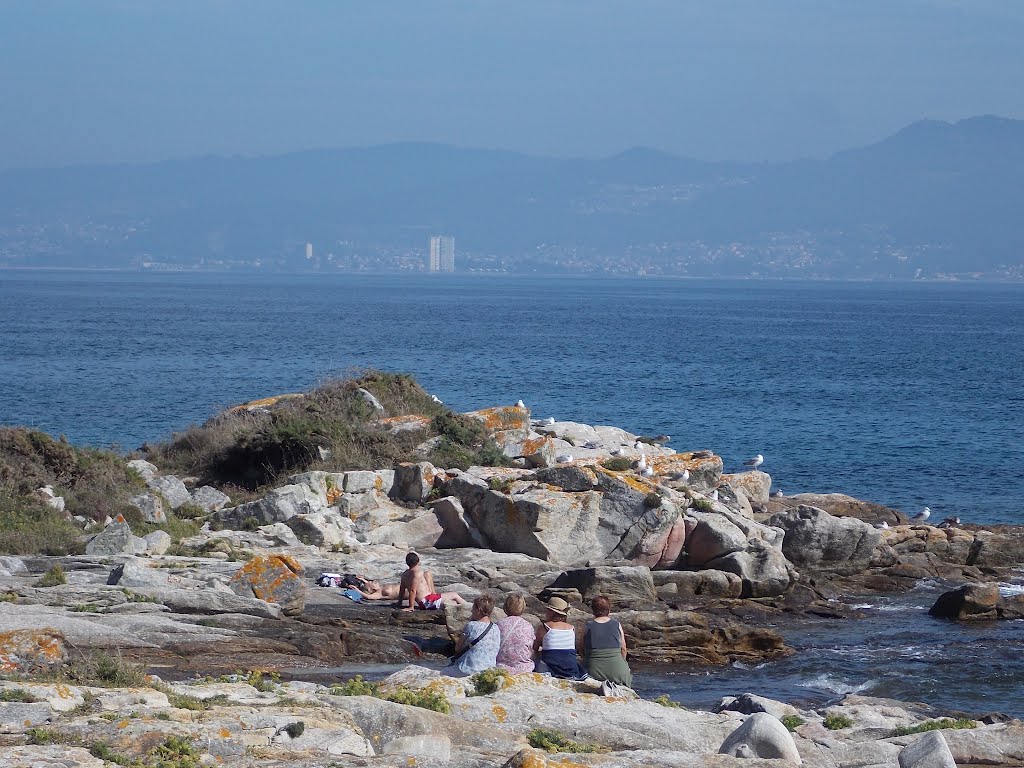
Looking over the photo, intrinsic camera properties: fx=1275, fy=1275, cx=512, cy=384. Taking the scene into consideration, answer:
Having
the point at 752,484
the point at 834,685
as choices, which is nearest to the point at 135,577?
the point at 834,685

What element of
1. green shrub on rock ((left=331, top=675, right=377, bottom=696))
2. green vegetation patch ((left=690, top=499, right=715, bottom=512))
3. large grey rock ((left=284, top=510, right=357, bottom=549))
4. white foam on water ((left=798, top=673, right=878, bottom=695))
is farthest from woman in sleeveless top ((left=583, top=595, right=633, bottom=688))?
green vegetation patch ((left=690, top=499, right=715, bottom=512))

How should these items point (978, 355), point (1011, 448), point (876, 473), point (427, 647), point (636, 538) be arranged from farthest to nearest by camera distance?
point (978, 355) < point (1011, 448) < point (876, 473) < point (636, 538) < point (427, 647)

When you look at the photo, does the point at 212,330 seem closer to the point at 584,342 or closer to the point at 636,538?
the point at 584,342

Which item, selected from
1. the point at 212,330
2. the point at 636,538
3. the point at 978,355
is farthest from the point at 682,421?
the point at 212,330

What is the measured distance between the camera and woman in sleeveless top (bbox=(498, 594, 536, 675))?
1316 centimetres

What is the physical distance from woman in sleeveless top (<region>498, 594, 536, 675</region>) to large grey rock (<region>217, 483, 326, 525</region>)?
9.40 m

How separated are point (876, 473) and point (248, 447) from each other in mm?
20454

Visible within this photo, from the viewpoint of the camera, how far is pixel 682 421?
49.2 m

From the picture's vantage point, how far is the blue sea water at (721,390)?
18672 mm

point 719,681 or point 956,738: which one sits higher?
point 956,738

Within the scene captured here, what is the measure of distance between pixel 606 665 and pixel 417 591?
4.93 metres

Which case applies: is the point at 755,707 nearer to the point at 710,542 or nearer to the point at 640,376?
the point at 710,542

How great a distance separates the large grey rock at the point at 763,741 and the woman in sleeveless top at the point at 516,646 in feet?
10.2

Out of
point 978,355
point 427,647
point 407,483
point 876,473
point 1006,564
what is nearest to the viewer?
point 427,647
